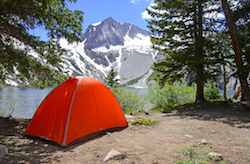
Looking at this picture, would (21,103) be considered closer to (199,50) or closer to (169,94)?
(169,94)

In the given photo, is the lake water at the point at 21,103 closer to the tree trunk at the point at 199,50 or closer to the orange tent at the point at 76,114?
the orange tent at the point at 76,114

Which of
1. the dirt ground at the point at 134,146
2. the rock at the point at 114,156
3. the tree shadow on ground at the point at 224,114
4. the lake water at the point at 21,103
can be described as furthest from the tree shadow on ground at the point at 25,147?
the tree shadow on ground at the point at 224,114

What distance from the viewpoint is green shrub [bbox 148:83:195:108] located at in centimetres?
1435

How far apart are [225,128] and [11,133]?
7400 millimetres

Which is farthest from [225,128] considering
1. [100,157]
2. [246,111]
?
[100,157]

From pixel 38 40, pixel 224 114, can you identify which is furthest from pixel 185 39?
pixel 38 40

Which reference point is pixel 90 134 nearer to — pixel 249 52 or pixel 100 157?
pixel 100 157

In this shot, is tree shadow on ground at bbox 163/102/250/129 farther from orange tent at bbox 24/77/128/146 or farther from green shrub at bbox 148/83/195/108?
orange tent at bbox 24/77/128/146

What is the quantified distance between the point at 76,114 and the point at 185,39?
382 inches

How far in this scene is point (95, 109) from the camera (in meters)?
5.88

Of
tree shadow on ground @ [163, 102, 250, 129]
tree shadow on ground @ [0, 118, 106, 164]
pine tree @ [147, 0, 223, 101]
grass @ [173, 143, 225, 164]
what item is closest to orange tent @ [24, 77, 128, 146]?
tree shadow on ground @ [0, 118, 106, 164]

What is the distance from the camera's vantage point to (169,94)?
14.6 m

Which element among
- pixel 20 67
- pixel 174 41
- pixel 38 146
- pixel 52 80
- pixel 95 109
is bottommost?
→ pixel 38 146

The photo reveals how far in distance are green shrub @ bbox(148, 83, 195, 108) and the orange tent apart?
8528 millimetres
